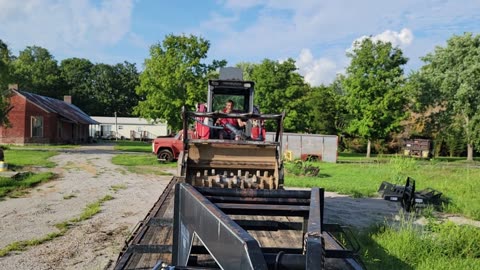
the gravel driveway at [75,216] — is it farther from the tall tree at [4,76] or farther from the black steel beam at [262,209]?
the tall tree at [4,76]

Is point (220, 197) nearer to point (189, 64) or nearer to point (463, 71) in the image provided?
point (189, 64)

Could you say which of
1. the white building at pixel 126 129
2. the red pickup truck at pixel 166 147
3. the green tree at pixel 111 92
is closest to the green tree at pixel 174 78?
the red pickup truck at pixel 166 147

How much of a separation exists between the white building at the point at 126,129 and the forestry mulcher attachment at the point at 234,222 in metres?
64.0

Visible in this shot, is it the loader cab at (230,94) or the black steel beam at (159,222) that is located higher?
the loader cab at (230,94)

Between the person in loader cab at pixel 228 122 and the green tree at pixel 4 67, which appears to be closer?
the person in loader cab at pixel 228 122

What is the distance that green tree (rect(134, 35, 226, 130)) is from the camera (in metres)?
30.5

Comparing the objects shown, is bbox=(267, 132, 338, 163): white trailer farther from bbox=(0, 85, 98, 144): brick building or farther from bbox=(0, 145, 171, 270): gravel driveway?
bbox=(0, 85, 98, 144): brick building

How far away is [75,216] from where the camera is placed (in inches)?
418

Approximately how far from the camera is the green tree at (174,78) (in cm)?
3051

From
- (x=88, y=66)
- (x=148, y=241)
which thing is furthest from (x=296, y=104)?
(x=88, y=66)

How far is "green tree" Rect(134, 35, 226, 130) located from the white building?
135 ft

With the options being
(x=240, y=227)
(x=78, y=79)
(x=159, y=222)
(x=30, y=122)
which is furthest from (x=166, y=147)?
(x=78, y=79)

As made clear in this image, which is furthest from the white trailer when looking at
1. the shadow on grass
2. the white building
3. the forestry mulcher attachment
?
the white building

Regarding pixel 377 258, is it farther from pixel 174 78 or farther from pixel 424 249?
pixel 174 78
